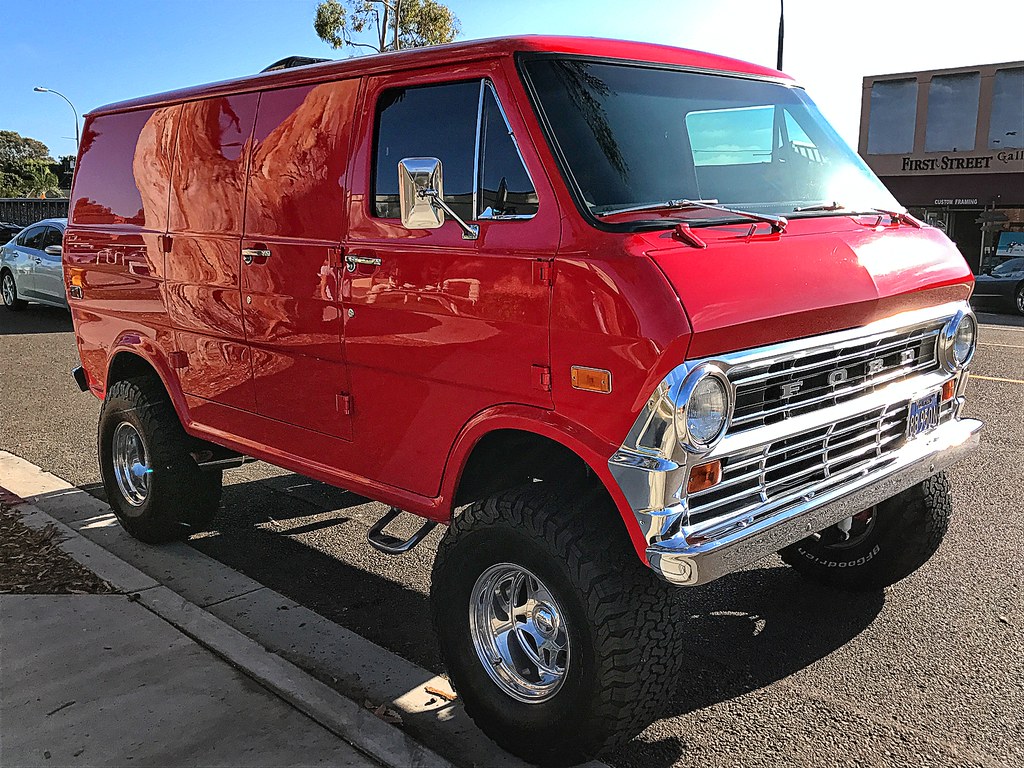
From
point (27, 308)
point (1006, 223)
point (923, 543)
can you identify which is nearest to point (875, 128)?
point (1006, 223)

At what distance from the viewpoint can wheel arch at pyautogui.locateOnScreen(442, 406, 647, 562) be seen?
292 centimetres

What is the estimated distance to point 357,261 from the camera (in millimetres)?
3738

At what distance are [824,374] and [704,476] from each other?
686mm

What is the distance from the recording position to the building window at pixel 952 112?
34531 millimetres

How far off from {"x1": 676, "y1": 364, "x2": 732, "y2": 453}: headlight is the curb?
1.41m

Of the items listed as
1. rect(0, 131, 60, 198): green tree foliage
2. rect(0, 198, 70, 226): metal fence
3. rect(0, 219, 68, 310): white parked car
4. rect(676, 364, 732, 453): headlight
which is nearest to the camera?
rect(676, 364, 732, 453): headlight

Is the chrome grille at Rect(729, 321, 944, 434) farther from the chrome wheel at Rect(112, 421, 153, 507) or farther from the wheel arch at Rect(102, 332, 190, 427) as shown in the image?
the chrome wheel at Rect(112, 421, 153, 507)

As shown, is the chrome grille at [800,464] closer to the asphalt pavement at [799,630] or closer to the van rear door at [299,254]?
the asphalt pavement at [799,630]

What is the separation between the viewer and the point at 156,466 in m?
5.02

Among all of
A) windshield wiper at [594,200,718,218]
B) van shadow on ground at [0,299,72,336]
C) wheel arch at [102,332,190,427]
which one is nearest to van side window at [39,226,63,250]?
van shadow on ground at [0,299,72,336]

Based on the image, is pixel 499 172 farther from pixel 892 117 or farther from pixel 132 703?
pixel 892 117

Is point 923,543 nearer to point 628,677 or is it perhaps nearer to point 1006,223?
point 628,677

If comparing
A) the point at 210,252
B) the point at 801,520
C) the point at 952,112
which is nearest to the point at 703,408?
the point at 801,520

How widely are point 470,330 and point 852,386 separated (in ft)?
4.55
